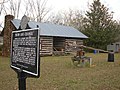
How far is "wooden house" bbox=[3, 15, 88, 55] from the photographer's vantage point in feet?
86.9

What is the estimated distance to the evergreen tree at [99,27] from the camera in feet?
127

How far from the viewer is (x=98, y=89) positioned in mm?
7957

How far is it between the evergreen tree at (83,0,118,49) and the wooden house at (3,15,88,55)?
6454 millimetres

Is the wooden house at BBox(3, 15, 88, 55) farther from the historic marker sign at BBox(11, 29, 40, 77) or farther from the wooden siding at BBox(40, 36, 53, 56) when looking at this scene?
the historic marker sign at BBox(11, 29, 40, 77)

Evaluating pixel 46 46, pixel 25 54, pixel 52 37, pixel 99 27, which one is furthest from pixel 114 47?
pixel 25 54

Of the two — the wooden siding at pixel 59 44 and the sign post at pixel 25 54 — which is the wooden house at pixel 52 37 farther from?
the sign post at pixel 25 54

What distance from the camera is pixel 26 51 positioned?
15.9 feet

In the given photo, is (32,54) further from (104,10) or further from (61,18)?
(61,18)

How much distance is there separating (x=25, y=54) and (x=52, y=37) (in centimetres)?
2380

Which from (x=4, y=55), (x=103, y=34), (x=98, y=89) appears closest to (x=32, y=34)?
(x=98, y=89)

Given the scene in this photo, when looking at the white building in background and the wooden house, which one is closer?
the wooden house

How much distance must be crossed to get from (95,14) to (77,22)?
23.4 m

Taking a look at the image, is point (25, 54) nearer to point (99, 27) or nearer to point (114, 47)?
point (114, 47)

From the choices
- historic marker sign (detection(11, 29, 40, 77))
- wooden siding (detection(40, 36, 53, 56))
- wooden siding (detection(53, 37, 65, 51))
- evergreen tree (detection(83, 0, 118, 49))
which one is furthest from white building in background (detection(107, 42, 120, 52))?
historic marker sign (detection(11, 29, 40, 77))
